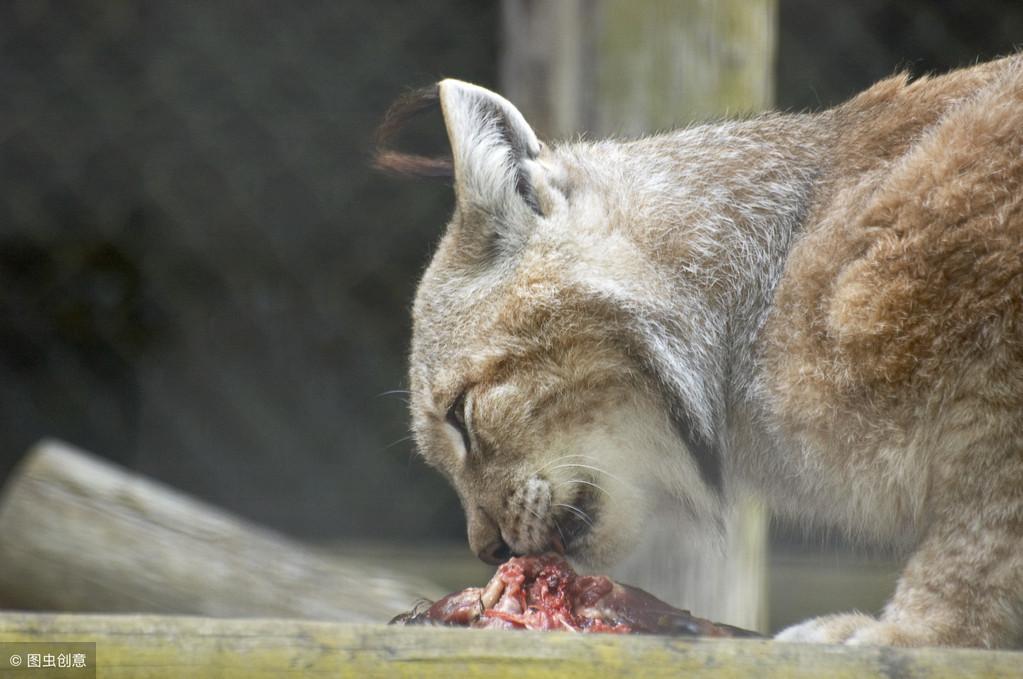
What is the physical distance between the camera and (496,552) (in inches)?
75.7

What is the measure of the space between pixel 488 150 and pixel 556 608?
66 cm

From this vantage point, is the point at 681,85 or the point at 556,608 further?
the point at 681,85

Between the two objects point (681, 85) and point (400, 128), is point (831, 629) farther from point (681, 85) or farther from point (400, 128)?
point (681, 85)

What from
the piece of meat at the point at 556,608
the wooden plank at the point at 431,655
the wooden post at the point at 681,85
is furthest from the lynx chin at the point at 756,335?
the wooden post at the point at 681,85

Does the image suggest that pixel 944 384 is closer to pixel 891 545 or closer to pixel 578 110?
pixel 891 545

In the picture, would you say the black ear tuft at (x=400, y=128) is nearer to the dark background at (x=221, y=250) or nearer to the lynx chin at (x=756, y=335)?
the lynx chin at (x=756, y=335)

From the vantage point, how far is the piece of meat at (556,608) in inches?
57.4

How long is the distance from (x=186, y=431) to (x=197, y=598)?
179 centimetres

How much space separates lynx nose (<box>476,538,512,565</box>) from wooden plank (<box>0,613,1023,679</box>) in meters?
0.83

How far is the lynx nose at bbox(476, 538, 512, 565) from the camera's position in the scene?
1912 mm

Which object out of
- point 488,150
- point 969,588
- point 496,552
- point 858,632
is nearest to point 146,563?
point 496,552

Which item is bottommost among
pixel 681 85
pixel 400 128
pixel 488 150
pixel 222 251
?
pixel 488 150

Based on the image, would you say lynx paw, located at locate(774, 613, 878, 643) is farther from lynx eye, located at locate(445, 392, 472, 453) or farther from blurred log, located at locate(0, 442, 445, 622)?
blurred log, located at locate(0, 442, 445, 622)

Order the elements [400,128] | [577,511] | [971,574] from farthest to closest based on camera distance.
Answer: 1. [400,128]
2. [577,511]
3. [971,574]
